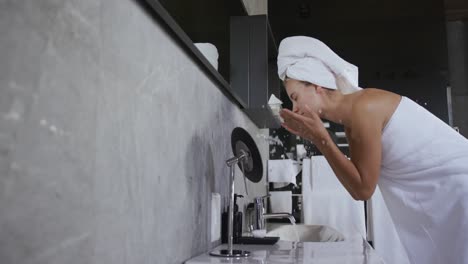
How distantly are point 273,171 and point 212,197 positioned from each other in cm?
126

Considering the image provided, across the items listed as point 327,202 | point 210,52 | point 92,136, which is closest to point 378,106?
point 210,52

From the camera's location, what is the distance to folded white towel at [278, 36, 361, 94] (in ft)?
5.01

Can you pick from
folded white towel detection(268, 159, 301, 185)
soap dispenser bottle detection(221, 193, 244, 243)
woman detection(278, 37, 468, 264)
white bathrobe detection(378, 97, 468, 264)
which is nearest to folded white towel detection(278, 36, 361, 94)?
woman detection(278, 37, 468, 264)

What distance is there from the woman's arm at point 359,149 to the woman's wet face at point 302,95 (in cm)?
25

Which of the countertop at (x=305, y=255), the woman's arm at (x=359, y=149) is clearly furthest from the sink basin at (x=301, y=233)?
the countertop at (x=305, y=255)

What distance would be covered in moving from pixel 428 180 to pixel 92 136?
1.09m

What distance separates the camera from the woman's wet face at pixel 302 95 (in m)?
1.55

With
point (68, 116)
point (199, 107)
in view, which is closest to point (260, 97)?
point (199, 107)

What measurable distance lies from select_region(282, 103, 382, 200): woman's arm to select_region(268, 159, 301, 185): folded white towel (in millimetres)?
1021

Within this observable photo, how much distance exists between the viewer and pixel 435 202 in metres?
1.26

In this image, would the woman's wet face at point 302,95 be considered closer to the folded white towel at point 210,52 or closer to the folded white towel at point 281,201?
the folded white towel at point 210,52

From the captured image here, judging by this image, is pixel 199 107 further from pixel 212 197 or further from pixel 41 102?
pixel 41 102

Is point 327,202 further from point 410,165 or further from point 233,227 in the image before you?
point 233,227

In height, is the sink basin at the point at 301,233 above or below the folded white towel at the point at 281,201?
below
